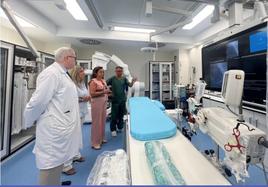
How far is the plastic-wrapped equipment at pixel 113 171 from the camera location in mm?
984

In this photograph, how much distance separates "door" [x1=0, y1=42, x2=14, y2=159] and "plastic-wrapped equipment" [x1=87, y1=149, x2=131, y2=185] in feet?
8.64

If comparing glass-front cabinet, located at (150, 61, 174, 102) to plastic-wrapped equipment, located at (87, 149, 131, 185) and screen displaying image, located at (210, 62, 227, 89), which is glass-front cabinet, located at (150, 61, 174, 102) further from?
plastic-wrapped equipment, located at (87, 149, 131, 185)

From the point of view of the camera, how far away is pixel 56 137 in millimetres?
1760

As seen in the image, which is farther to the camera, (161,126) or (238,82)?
(161,126)

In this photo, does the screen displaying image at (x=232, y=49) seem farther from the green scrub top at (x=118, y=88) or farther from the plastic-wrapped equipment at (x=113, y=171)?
the green scrub top at (x=118, y=88)

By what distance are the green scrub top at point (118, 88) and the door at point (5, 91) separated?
1.95 metres

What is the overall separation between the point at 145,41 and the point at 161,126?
4656 millimetres

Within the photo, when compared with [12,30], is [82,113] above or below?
below

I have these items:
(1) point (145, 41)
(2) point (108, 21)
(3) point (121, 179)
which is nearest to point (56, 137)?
(3) point (121, 179)

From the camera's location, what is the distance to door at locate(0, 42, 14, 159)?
118 inches

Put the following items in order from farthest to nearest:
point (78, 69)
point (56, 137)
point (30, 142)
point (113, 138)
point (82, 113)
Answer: point (113, 138) → point (30, 142) → point (82, 113) → point (78, 69) → point (56, 137)

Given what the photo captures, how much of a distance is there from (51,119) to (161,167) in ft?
4.14

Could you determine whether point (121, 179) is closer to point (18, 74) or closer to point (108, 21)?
point (18, 74)

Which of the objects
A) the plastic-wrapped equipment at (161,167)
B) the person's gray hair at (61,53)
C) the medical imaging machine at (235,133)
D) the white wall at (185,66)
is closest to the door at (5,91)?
the person's gray hair at (61,53)
